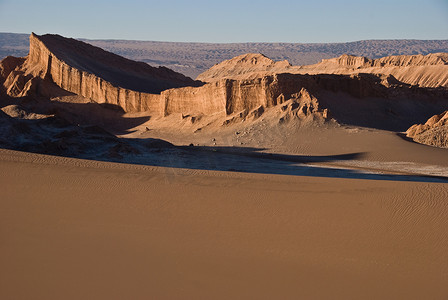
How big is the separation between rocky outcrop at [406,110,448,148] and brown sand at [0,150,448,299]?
1506 centimetres

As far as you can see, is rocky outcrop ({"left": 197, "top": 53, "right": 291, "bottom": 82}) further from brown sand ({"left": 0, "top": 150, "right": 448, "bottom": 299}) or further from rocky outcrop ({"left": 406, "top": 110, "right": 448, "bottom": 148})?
brown sand ({"left": 0, "top": 150, "right": 448, "bottom": 299})

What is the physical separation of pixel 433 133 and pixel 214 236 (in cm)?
1947

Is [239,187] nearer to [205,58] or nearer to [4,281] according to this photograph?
[4,281]

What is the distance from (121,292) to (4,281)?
1.23 metres

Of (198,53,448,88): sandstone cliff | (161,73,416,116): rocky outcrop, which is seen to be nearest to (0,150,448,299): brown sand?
(161,73,416,116): rocky outcrop

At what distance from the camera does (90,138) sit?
17812mm

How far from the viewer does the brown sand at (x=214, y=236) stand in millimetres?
5188

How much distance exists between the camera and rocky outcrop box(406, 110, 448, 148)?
2270cm

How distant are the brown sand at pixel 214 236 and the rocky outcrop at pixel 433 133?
49.4 feet

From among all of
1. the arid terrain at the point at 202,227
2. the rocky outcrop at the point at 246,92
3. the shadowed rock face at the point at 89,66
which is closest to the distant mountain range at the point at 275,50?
the shadowed rock face at the point at 89,66

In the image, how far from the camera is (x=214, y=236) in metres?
6.41

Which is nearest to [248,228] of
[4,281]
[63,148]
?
[4,281]

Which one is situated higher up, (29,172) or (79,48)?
(79,48)

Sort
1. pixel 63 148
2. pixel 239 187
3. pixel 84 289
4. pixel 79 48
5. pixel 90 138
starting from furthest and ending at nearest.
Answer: pixel 79 48
pixel 90 138
pixel 63 148
pixel 239 187
pixel 84 289
